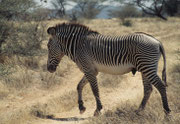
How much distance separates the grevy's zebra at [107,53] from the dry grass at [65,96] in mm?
533

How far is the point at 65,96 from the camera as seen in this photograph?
7.09 meters

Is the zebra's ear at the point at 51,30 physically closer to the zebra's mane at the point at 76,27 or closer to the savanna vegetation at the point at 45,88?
the zebra's mane at the point at 76,27

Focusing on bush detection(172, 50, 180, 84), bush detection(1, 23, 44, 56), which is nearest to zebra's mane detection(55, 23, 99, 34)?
bush detection(172, 50, 180, 84)

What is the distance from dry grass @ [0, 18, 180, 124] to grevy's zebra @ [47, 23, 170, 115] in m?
0.53

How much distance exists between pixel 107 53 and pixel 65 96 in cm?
211

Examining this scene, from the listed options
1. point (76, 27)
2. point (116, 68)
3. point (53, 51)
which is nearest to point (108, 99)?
point (116, 68)

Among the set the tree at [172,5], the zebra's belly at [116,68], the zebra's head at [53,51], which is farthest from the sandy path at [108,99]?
the tree at [172,5]

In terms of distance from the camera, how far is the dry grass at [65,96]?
17.1ft

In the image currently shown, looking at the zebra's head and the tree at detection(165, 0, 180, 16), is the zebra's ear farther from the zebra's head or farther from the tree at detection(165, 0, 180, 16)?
the tree at detection(165, 0, 180, 16)

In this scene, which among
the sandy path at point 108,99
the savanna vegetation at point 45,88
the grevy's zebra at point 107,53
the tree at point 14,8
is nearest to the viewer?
the grevy's zebra at point 107,53

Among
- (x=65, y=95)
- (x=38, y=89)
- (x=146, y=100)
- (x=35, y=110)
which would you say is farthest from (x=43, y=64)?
(x=146, y=100)

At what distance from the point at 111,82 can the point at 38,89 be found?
87.6 inches

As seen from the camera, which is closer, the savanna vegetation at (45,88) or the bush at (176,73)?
the savanna vegetation at (45,88)

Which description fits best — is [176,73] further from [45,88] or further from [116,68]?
[45,88]
